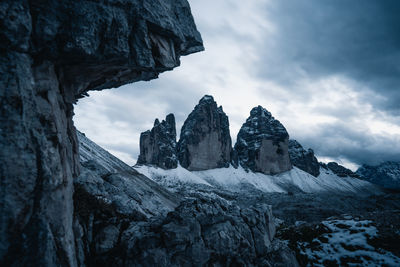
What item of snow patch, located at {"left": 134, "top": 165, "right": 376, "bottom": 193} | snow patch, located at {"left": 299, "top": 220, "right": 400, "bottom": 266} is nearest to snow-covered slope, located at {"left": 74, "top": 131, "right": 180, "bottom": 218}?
snow patch, located at {"left": 299, "top": 220, "right": 400, "bottom": 266}

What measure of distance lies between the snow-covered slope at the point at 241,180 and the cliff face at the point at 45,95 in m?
107

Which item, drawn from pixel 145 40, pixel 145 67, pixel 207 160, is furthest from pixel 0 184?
pixel 207 160

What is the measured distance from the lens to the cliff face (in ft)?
27.6

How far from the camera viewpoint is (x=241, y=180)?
154 metres

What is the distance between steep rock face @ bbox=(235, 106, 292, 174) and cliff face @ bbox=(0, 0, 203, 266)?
575 feet

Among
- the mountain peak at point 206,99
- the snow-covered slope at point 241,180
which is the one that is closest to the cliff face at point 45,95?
the snow-covered slope at point 241,180

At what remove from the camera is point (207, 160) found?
16488cm

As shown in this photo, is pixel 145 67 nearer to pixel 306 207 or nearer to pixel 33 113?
pixel 33 113

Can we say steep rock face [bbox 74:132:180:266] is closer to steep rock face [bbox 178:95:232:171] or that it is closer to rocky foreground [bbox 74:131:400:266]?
rocky foreground [bbox 74:131:400:266]

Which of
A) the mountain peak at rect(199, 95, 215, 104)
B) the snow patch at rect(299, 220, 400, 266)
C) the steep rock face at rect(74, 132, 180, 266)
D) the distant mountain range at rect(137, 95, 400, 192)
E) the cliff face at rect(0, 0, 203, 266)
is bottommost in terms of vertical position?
the snow patch at rect(299, 220, 400, 266)

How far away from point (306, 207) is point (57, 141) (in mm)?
95216

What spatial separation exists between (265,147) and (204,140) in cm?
5743

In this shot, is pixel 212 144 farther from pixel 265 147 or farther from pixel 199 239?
pixel 199 239

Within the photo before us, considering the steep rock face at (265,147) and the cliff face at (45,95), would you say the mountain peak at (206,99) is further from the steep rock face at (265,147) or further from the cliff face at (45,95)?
the cliff face at (45,95)
